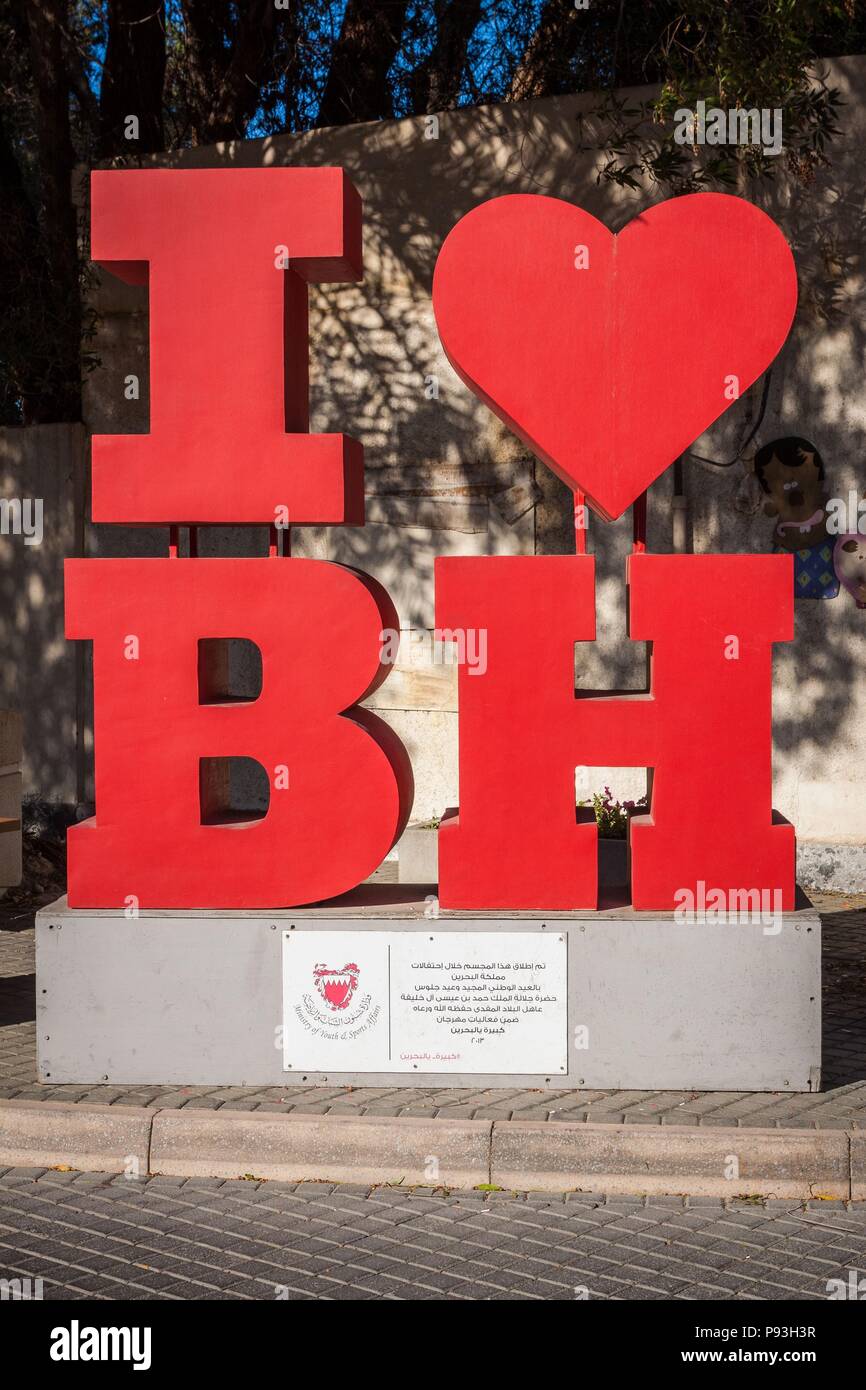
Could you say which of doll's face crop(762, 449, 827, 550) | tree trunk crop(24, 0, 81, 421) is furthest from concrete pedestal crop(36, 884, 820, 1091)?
tree trunk crop(24, 0, 81, 421)

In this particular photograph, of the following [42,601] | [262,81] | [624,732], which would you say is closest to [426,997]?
[624,732]

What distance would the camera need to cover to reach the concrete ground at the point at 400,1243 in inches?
185

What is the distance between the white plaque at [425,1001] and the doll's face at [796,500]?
5.68 metres

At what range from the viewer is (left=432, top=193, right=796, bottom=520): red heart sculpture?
6348mm

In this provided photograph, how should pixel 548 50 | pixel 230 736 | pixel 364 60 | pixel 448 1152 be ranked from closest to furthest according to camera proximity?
1. pixel 448 1152
2. pixel 230 736
3. pixel 548 50
4. pixel 364 60

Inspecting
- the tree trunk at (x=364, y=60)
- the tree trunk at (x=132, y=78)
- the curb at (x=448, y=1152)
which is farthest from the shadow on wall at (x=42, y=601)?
the curb at (x=448, y=1152)

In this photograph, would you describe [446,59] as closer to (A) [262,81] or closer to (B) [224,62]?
(A) [262,81]

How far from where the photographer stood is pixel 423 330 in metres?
12.1

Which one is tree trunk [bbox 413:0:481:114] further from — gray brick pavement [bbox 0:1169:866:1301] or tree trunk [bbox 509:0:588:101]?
gray brick pavement [bbox 0:1169:866:1301]

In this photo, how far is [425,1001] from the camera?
636cm

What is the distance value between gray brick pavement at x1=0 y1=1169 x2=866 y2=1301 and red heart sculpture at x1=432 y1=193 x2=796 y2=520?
2.83 meters

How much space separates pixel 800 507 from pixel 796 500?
0.06m
